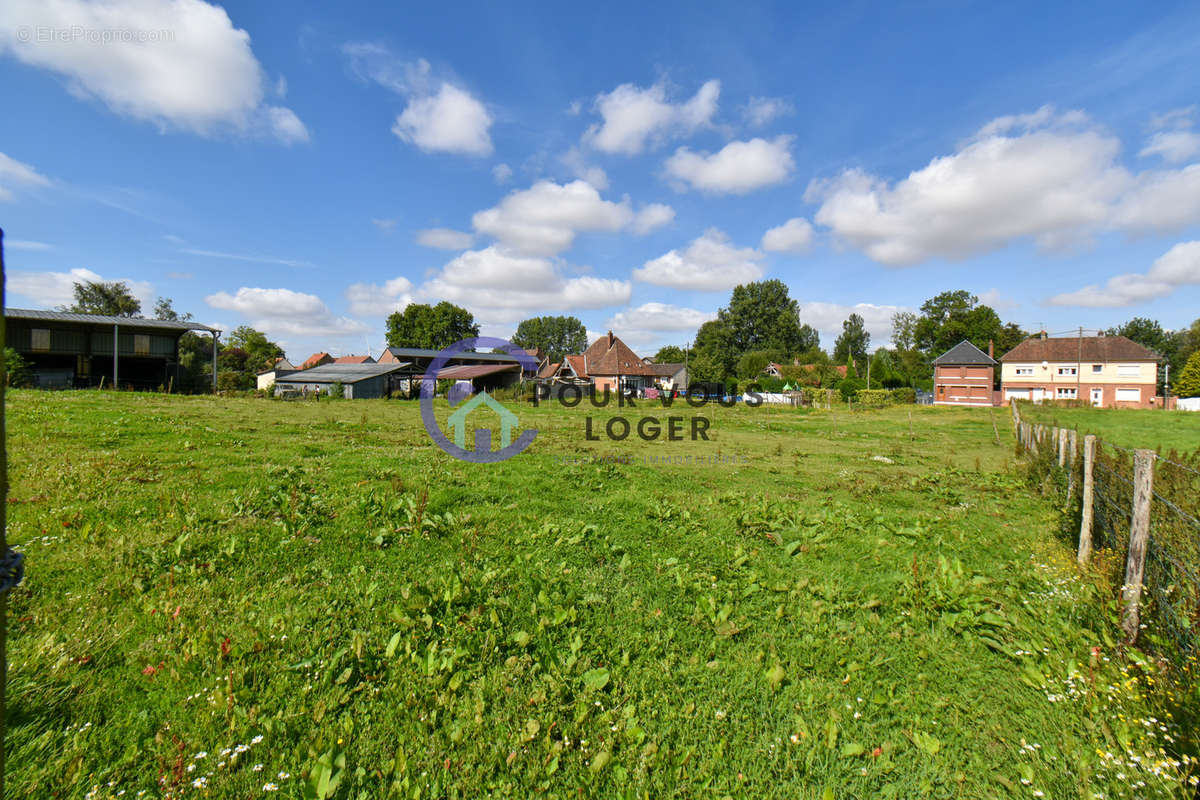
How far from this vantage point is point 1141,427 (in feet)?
82.1

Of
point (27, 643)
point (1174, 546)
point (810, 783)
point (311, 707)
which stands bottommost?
point (810, 783)

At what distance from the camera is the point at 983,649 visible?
4.80 metres

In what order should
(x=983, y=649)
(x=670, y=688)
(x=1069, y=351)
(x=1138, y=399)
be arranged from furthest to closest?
(x=1069, y=351)
(x=1138, y=399)
(x=983, y=649)
(x=670, y=688)

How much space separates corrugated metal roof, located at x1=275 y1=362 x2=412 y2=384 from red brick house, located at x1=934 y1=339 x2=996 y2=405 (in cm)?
5364

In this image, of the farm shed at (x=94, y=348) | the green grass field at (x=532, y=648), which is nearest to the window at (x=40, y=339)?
the farm shed at (x=94, y=348)

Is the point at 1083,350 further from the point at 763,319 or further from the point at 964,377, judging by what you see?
the point at 763,319

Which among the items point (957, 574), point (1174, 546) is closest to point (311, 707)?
point (957, 574)

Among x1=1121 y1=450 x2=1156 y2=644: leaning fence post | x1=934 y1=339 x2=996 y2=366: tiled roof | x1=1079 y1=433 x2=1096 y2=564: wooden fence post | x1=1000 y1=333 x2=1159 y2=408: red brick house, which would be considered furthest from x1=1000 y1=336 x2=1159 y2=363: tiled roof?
x1=1121 y1=450 x2=1156 y2=644: leaning fence post

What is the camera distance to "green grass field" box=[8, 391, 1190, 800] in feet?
11.0

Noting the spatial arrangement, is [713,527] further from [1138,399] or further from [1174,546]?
[1138,399]

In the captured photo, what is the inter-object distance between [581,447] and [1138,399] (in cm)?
6085

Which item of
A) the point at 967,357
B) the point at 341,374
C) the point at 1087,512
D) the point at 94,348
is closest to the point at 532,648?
the point at 1087,512

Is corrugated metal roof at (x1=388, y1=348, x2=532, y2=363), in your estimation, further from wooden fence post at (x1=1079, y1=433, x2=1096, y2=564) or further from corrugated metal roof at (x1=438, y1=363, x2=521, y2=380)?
wooden fence post at (x1=1079, y1=433, x2=1096, y2=564)

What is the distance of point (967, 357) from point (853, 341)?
45537 mm
